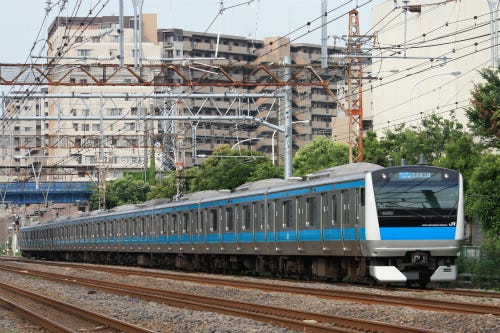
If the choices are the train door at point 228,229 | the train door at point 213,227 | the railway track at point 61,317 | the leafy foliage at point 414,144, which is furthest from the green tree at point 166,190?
the railway track at point 61,317

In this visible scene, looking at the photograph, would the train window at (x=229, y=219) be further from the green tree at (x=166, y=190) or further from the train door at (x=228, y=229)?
the green tree at (x=166, y=190)

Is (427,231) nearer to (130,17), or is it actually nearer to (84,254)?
(84,254)

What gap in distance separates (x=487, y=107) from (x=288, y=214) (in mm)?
8305

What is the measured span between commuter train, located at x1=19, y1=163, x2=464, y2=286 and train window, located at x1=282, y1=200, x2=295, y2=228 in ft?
0.04

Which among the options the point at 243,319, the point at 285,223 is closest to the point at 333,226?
the point at 285,223

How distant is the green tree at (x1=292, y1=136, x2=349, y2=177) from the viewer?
76188 millimetres

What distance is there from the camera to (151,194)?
88.9m

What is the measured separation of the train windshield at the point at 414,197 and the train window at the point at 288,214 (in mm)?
5991

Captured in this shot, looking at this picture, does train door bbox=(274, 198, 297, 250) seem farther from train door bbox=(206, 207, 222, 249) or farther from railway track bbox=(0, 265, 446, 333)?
train door bbox=(206, 207, 222, 249)

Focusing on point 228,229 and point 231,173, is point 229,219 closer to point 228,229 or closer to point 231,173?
point 228,229

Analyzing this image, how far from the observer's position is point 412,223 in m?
26.0

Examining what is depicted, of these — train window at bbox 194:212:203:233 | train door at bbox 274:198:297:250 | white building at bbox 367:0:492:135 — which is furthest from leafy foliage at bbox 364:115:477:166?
train door at bbox 274:198:297:250

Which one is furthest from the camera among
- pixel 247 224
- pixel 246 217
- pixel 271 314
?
pixel 246 217

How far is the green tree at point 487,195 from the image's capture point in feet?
122
